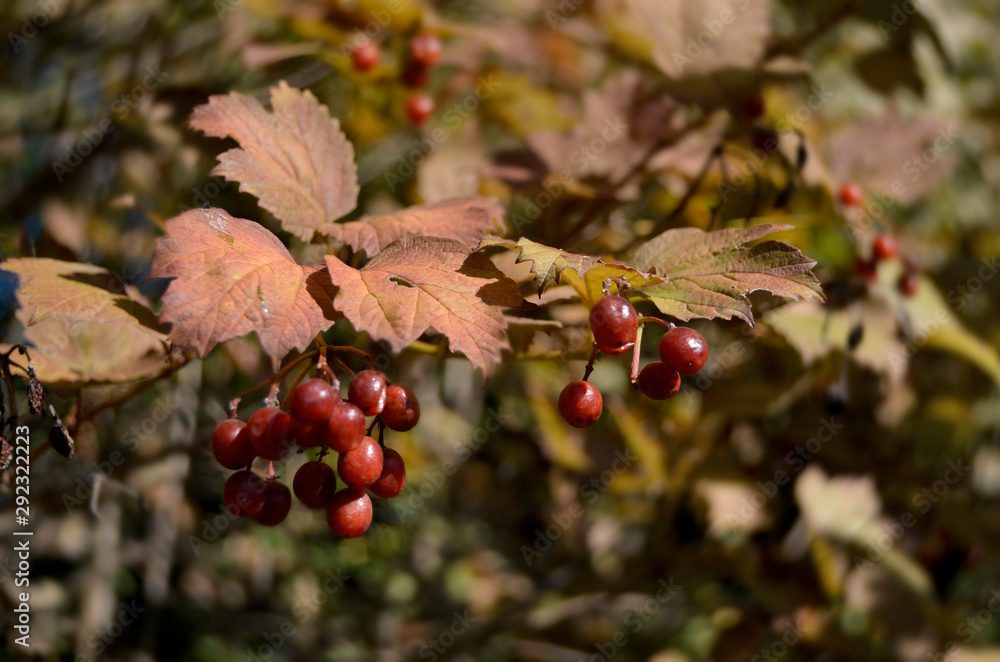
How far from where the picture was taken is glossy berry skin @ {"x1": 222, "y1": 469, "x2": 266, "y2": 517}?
98cm

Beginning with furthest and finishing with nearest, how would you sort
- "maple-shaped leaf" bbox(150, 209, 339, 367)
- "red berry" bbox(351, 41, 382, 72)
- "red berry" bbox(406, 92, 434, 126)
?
"red berry" bbox(406, 92, 434, 126)
"red berry" bbox(351, 41, 382, 72)
"maple-shaped leaf" bbox(150, 209, 339, 367)

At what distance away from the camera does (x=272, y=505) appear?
100 centimetres

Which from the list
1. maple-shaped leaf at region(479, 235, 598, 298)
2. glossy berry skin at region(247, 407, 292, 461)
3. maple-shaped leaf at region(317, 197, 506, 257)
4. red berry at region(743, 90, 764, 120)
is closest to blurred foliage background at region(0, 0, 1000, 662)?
red berry at region(743, 90, 764, 120)

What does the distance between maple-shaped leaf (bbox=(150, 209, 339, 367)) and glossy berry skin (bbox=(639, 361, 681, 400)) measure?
42 cm

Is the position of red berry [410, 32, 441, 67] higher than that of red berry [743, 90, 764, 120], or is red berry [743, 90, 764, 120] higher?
red berry [743, 90, 764, 120]

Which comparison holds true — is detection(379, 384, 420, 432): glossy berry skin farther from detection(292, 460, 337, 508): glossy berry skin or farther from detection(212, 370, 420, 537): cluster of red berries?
detection(292, 460, 337, 508): glossy berry skin

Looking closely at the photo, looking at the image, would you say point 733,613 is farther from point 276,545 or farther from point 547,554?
point 276,545

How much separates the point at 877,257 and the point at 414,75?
1.30 meters

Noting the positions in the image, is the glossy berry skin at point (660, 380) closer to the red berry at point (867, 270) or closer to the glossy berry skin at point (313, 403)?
the glossy berry skin at point (313, 403)

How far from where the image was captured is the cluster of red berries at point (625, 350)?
908mm

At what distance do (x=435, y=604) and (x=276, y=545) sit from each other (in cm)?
73

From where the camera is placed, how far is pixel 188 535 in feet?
8.77

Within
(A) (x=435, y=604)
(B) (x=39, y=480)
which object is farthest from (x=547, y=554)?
(B) (x=39, y=480)

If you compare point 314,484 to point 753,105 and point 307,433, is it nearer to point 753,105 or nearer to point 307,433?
point 307,433
